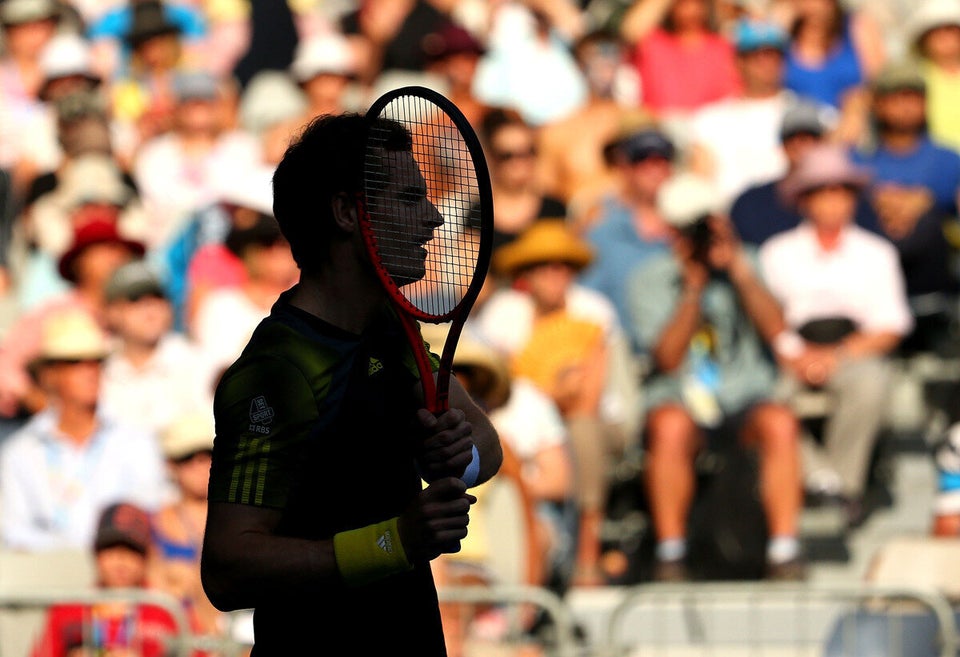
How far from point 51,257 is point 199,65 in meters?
2.13

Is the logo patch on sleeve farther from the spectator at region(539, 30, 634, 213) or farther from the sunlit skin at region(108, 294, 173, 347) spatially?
the spectator at region(539, 30, 634, 213)

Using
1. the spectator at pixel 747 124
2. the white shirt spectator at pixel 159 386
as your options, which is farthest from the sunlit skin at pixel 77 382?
the spectator at pixel 747 124

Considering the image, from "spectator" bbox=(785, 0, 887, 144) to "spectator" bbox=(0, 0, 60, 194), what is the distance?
426cm

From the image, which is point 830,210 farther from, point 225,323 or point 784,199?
point 225,323

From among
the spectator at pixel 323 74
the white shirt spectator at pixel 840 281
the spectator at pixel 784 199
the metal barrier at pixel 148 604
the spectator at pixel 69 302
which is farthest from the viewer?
the spectator at pixel 323 74

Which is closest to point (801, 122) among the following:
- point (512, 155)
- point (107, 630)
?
point (512, 155)

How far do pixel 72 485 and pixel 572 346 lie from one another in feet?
7.59

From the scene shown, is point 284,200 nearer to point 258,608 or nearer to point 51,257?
point 258,608

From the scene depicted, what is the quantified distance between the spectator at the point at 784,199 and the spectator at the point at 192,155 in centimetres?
259

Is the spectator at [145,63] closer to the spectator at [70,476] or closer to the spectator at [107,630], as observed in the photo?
the spectator at [70,476]

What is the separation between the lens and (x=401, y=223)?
120 inches

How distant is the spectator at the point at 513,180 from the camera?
9172 mm

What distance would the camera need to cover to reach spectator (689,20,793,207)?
962 cm

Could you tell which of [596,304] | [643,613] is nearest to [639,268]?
[596,304]
